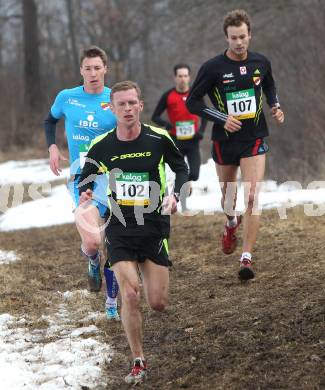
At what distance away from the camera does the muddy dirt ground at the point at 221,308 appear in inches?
184

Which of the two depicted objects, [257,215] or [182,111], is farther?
[182,111]

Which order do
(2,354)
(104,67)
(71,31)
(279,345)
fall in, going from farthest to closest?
(71,31) → (104,67) → (2,354) → (279,345)

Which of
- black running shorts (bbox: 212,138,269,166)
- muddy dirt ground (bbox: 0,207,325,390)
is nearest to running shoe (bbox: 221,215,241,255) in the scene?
muddy dirt ground (bbox: 0,207,325,390)

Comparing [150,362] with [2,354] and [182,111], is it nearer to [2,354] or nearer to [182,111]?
[2,354]

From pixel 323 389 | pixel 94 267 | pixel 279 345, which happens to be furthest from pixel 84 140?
pixel 323 389

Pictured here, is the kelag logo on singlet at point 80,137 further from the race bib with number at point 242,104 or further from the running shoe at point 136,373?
the running shoe at point 136,373

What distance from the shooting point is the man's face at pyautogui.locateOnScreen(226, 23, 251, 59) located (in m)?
6.69

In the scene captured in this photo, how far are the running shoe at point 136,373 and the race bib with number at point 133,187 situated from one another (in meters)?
1.06

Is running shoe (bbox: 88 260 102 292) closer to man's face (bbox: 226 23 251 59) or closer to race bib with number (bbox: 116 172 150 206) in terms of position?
race bib with number (bbox: 116 172 150 206)

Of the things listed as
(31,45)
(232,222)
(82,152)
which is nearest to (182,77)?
(232,222)

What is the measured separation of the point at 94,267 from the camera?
6734mm

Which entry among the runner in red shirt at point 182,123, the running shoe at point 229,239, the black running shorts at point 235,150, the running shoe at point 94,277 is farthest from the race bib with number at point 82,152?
the runner in red shirt at point 182,123

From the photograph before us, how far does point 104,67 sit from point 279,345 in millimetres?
3025

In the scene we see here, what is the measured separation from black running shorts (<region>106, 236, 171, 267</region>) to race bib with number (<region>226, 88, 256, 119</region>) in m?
2.08
